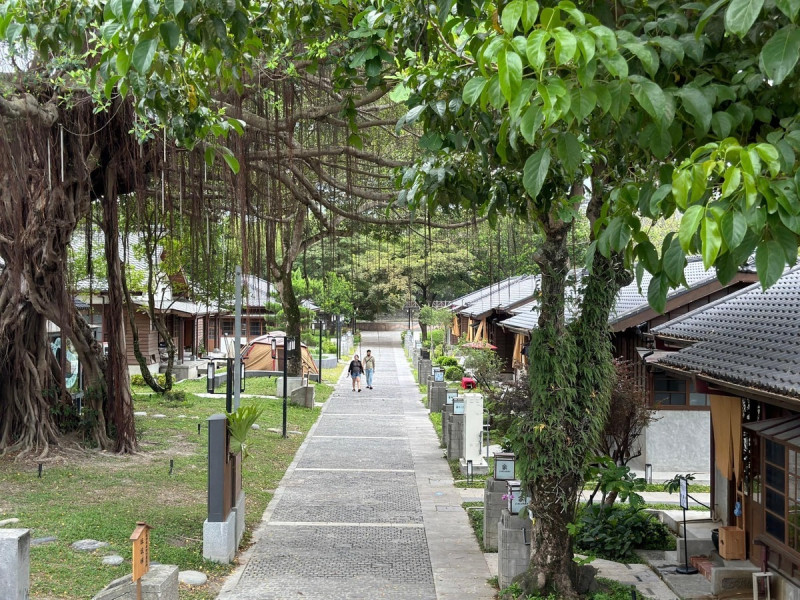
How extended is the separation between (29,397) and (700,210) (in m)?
12.9

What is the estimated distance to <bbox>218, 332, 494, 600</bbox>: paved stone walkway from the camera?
29.0ft

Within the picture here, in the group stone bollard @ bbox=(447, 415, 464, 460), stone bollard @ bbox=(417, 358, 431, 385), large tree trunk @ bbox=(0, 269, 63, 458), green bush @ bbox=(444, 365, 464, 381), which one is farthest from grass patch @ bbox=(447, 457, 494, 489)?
stone bollard @ bbox=(417, 358, 431, 385)

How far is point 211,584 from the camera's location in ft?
28.3

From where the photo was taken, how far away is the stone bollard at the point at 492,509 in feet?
34.4

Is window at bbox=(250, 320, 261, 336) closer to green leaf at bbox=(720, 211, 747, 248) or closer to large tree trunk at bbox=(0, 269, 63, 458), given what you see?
large tree trunk at bbox=(0, 269, 63, 458)

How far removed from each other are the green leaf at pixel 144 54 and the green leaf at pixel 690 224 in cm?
312

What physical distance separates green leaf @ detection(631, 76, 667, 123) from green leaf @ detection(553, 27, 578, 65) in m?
0.43

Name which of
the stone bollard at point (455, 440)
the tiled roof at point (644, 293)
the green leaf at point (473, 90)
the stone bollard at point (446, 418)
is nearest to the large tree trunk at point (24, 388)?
the stone bollard at point (455, 440)

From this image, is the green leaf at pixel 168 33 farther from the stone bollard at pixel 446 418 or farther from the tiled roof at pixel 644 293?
the stone bollard at pixel 446 418

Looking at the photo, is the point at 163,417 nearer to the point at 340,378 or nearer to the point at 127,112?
the point at 127,112

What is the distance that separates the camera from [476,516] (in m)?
12.1

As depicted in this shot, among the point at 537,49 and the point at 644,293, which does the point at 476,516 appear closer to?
the point at 644,293

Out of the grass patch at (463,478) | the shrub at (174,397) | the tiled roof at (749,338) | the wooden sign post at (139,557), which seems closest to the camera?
the wooden sign post at (139,557)

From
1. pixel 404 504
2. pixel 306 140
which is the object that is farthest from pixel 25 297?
pixel 404 504
